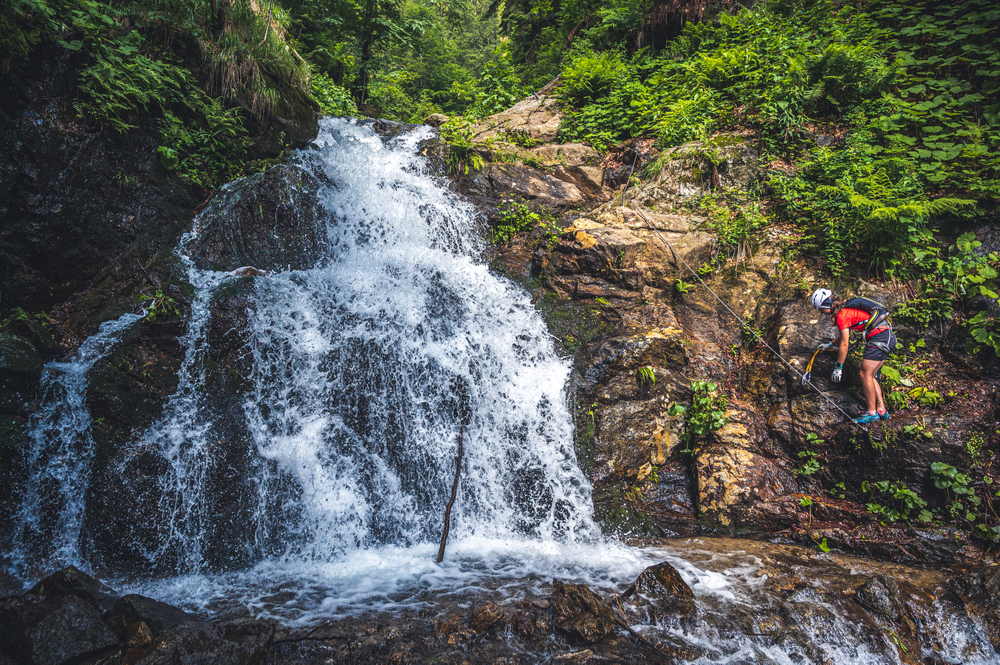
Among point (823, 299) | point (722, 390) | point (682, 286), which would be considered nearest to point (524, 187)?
point (682, 286)

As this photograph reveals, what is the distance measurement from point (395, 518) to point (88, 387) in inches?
156

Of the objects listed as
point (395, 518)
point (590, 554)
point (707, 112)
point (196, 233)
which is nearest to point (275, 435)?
point (395, 518)

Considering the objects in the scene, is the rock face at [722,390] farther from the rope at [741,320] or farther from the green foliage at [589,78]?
the green foliage at [589,78]

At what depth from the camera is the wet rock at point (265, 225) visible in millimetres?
6539

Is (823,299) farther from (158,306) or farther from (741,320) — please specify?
(158,306)

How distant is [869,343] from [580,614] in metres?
4.86

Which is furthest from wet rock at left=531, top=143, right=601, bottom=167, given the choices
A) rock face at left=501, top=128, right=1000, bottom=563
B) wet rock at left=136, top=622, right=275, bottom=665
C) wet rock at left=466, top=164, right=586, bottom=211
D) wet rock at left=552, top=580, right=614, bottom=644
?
wet rock at left=136, top=622, right=275, bottom=665

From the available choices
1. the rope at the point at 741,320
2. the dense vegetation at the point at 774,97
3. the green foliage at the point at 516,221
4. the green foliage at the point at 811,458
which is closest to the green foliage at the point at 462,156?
the dense vegetation at the point at 774,97

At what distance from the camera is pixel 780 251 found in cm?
685

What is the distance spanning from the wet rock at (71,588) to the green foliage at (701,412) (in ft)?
21.4

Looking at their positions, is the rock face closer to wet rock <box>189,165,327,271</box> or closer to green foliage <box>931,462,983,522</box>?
green foliage <box>931,462,983,522</box>

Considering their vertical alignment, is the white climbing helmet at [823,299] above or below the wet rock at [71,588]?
above

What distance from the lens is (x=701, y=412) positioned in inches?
229

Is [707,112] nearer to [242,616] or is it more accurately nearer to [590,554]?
[590,554]
